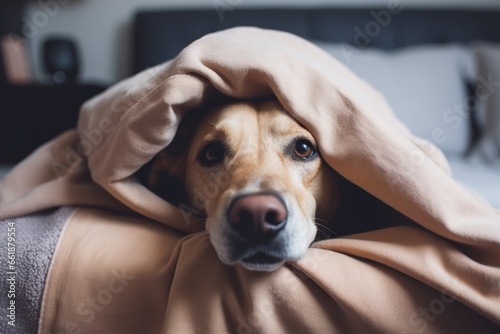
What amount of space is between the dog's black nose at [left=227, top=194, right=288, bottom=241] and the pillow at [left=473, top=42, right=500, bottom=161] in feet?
5.52

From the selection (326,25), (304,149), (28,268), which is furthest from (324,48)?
(28,268)

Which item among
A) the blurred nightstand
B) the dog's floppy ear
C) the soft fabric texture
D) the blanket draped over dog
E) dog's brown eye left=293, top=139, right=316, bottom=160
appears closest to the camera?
the blanket draped over dog

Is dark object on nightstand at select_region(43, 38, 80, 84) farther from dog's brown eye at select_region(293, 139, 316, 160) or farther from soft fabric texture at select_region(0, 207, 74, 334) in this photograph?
dog's brown eye at select_region(293, 139, 316, 160)

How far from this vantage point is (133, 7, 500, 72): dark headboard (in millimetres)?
2609

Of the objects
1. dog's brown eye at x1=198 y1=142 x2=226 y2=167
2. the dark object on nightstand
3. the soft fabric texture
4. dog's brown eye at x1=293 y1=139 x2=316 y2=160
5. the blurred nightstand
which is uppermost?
dog's brown eye at x1=293 y1=139 x2=316 y2=160

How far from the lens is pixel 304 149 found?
44.2 inches

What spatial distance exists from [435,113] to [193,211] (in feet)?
5.02

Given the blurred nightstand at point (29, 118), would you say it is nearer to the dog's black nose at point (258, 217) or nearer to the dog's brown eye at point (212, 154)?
the dog's brown eye at point (212, 154)

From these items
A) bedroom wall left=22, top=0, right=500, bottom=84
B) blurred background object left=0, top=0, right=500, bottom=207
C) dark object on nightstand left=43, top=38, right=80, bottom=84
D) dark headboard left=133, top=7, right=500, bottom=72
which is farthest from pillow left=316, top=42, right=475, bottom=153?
dark object on nightstand left=43, top=38, right=80, bottom=84

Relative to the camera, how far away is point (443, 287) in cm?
76

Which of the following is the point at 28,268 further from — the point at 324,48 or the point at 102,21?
the point at 102,21

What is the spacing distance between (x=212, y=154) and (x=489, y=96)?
1729 mm

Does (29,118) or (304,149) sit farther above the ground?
(304,149)

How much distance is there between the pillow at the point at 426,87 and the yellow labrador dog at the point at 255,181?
117 cm
